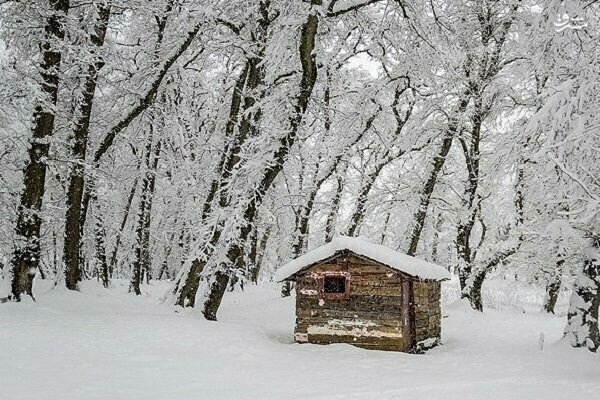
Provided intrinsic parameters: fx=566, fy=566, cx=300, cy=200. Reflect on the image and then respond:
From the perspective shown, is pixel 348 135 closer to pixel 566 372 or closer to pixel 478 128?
pixel 478 128

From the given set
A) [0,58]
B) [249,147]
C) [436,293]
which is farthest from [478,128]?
[0,58]

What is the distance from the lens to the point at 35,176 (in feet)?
42.6

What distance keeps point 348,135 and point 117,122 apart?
8943 millimetres

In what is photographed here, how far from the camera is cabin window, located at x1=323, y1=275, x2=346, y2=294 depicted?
14.1m

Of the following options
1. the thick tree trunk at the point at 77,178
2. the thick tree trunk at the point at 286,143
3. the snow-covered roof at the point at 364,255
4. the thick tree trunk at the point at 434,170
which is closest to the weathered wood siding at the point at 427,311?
the snow-covered roof at the point at 364,255

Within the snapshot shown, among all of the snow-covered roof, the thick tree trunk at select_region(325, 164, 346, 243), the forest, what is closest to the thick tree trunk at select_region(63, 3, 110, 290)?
the forest

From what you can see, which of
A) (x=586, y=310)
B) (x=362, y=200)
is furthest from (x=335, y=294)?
(x=362, y=200)

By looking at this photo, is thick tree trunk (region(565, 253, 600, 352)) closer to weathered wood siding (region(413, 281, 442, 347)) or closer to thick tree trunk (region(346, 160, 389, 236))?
weathered wood siding (region(413, 281, 442, 347))

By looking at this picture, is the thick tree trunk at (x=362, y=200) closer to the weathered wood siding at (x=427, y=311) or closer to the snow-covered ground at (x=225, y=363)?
the weathered wood siding at (x=427, y=311)

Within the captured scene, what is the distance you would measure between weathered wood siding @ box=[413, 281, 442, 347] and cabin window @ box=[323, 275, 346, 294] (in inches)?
69.4

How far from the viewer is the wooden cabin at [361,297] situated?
13344 millimetres

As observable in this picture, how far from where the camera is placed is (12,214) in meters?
13.5

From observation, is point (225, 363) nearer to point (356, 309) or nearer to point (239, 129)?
point (356, 309)

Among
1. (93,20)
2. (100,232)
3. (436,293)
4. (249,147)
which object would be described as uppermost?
(93,20)
